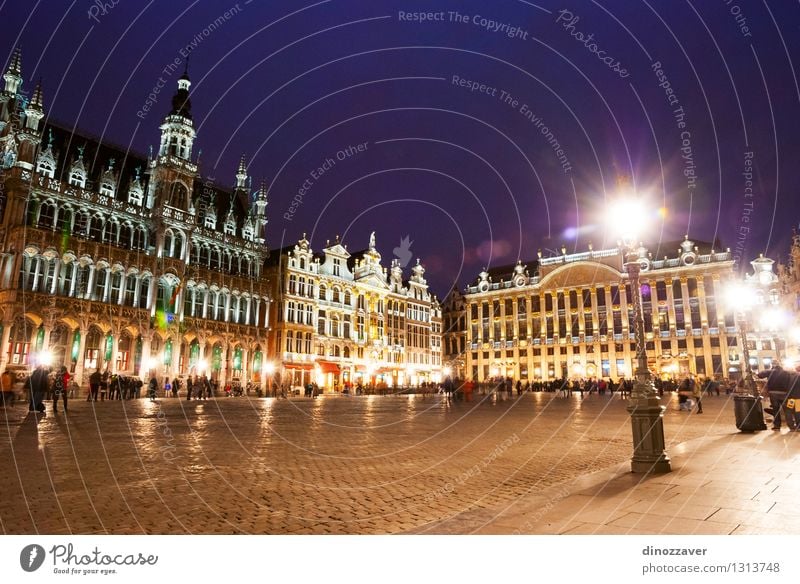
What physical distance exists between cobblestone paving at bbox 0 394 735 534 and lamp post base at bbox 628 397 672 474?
96 cm

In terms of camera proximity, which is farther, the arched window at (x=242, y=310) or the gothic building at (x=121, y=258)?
the arched window at (x=242, y=310)

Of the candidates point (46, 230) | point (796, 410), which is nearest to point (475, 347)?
point (46, 230)

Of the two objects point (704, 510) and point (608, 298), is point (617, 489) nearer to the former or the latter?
point (704, 510)

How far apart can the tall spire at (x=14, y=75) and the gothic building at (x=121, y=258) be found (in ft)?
0.30

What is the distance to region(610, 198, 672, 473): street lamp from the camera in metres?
6.47

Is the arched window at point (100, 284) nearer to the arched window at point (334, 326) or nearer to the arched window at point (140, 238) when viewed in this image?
the arched window at point (140, 238)

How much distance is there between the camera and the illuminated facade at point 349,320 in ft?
167

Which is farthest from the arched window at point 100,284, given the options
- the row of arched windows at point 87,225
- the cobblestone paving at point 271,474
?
the cobblestone paving at point 271,474

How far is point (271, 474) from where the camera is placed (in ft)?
21.9

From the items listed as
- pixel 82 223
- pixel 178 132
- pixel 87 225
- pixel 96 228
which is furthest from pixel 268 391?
pixel 178 132

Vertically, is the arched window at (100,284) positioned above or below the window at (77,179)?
below

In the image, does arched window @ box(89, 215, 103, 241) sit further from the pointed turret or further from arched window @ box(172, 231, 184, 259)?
the pointed turret

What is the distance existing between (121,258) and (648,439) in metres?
39.6

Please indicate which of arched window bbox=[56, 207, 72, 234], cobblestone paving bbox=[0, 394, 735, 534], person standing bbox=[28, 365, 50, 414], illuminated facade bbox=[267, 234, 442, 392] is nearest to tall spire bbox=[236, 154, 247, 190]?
illuminated facade bbox=[267, 234, 442, 392]
